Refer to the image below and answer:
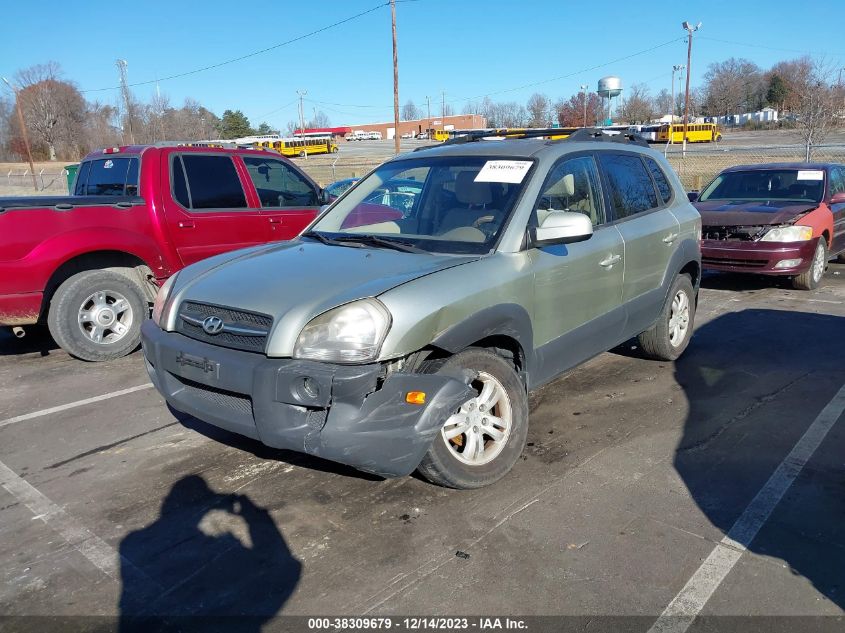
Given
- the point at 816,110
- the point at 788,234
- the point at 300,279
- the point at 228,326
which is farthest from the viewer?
the point at 816,110

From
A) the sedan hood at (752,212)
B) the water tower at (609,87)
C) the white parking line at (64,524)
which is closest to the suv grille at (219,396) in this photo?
the white parking line at (64,524)

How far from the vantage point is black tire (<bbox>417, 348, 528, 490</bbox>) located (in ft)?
11.4

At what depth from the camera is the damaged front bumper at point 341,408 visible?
3.06 meters

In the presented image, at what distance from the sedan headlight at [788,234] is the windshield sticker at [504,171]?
5987 mm

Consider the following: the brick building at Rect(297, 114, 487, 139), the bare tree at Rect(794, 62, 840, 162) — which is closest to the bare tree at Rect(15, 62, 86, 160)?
the brick building at Rect(297, 114, 487, 139)

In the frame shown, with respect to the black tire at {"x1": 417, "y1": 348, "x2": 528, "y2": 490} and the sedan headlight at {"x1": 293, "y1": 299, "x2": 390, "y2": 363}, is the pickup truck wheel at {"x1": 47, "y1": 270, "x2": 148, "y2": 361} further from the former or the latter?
the black tire at {"x1": 417, "y1": 348, "x2": 528, "y2": 490}

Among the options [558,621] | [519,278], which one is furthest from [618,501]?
[519,278]

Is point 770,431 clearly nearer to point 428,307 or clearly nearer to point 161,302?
point 428,307

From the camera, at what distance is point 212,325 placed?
11.3ft

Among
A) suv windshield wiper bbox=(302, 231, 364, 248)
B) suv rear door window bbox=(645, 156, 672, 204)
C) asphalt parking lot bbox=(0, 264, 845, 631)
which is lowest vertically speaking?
asphalt parking lot bbox=(0, 264, 845, 631)

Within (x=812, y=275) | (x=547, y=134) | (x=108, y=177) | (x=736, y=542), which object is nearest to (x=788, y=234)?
(x=812, y=275)

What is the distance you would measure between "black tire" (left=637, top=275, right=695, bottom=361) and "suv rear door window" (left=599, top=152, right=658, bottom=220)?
31.9 inches

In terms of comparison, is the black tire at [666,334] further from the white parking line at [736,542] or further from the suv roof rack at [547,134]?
the white parking line at [736,542]

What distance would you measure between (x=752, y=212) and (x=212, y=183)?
22.7 feet
